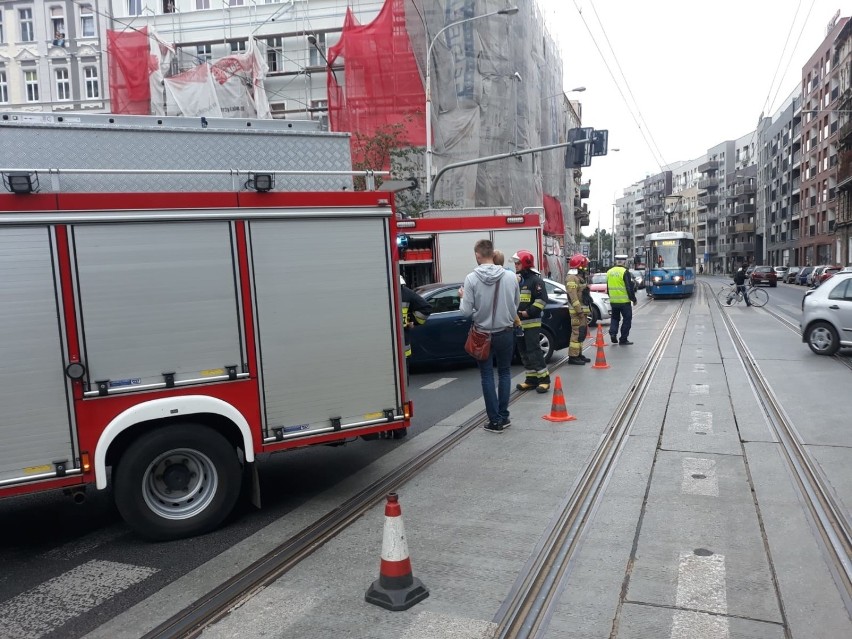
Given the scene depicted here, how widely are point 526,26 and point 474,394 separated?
25.4m

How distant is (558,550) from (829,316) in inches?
399

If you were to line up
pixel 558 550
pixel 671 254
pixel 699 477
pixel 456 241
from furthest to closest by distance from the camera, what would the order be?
1. pixel 671 254
2. pixel 456 241
3. pixel 699 477
4. pixel 558 550

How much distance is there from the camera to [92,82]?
36.7 metres

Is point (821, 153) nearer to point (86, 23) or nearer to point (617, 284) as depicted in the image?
point (86, 23)

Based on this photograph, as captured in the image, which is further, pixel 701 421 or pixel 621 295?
pixel 621 295

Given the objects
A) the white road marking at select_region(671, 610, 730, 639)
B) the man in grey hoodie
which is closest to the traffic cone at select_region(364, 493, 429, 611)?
the white road marking at select_region(671, 610, 730, 639)

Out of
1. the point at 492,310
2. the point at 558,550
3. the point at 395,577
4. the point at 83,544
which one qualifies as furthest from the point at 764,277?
the point at 83,544

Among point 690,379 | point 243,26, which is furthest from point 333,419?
point 243,26

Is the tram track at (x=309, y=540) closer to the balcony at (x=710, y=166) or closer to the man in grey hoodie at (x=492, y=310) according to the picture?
the man in grey hoodie at (x=492, y=310)

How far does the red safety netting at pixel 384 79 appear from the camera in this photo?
26.7 m

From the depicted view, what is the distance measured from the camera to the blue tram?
106 ft

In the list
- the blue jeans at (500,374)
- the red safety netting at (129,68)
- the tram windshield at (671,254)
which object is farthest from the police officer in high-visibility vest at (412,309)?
the tram windshield at (671,254)

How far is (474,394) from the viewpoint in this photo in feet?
31.8

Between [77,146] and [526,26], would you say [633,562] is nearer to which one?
[77,146]
